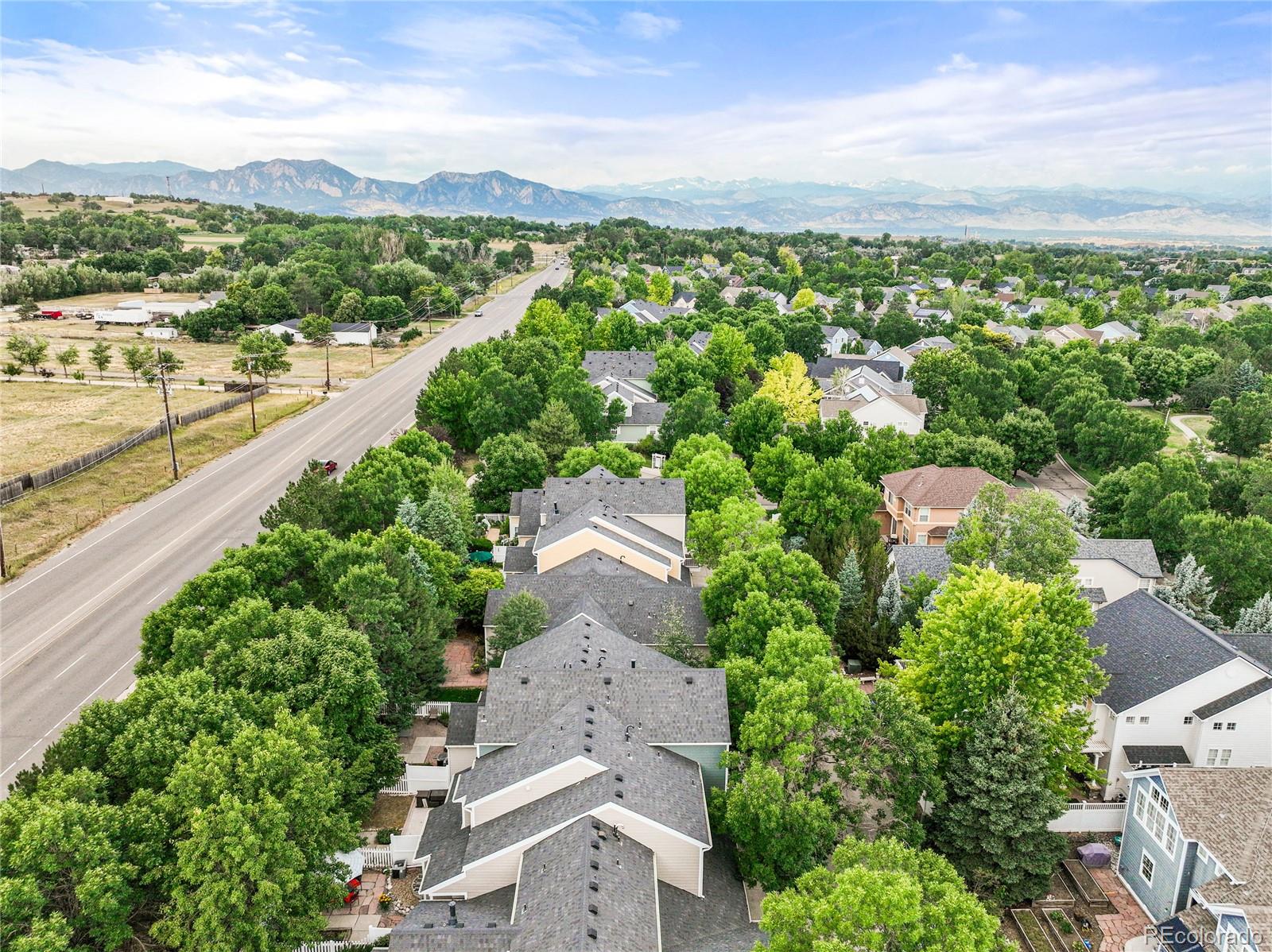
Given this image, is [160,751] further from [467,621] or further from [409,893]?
[467,621]

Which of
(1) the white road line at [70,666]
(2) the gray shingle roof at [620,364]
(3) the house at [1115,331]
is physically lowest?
(1) the white road line at [70,666]

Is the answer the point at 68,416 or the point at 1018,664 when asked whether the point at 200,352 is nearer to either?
the point at 68,416

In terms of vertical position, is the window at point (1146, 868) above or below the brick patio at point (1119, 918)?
above

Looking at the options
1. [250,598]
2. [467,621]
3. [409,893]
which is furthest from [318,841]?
[467,621]

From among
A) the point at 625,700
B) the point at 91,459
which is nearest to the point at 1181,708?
the point at 625,700

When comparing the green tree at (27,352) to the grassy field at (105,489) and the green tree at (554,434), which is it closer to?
the grassy field at (105,489)

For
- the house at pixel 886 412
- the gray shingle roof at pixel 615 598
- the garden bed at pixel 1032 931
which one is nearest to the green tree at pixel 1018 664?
the garden bed at pixel 1032 931
